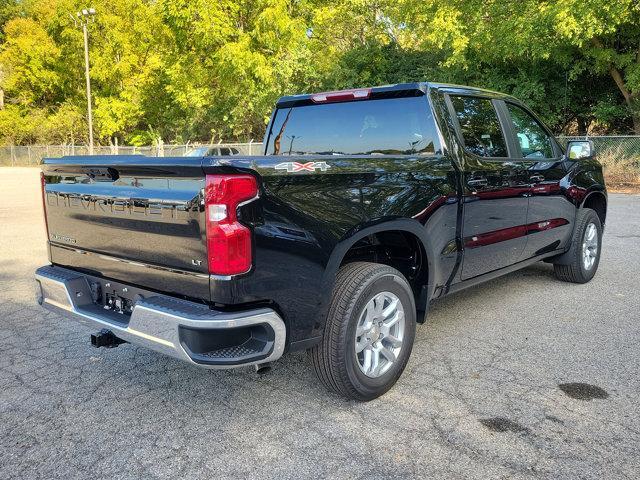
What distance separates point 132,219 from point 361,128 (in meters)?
2.00

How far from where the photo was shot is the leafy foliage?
19.5 m

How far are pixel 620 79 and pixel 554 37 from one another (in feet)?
12.0

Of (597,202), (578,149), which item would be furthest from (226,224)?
(597,202)

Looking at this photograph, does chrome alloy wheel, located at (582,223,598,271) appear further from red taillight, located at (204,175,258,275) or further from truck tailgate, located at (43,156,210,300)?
truck tailgate, located at (43,156,210,300)

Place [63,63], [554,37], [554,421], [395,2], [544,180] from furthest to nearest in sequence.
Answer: [63,63] < [395,2] < [554,37] < [544,180] < [554,421]

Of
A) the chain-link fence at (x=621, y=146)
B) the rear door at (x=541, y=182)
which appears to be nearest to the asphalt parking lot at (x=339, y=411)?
the rear door at (x=541, y=182)

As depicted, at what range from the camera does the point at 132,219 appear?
2.85 m

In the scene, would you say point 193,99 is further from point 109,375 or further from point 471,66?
point 109,375

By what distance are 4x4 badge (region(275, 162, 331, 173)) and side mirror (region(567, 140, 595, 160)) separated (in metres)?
3.32

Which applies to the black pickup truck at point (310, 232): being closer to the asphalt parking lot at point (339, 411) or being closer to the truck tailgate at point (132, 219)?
the truck tailgate at point (132, 219)

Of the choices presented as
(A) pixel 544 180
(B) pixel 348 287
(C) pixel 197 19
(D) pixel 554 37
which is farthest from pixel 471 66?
(B) pixel 348 287

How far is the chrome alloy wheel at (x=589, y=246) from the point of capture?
229 inches

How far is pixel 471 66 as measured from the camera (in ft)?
73.6

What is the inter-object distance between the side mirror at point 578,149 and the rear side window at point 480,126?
108 centimetres
